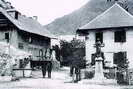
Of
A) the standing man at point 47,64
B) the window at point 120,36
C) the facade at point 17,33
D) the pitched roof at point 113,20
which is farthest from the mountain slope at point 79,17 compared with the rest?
the window at point 120,36

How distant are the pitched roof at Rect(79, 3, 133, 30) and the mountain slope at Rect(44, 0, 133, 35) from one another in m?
75.2

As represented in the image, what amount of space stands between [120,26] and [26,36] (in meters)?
15.5

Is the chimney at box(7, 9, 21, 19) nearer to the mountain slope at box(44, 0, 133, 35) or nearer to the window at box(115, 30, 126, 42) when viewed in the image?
the window at box(115, 30, 126, 42)

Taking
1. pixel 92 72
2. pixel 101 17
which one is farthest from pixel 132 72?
pixel 101 17

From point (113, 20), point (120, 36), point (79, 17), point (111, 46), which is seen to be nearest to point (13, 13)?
point (113, 20)

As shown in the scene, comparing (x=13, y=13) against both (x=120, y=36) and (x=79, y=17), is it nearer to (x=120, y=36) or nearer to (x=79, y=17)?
(x=120, y=36)

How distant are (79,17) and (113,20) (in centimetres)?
10082

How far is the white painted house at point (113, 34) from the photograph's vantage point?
3136 cm

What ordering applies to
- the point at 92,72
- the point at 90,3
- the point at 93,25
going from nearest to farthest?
the point at 92,72 < the point at 93,25 < the point at 90,3

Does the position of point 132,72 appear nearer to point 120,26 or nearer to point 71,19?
point 120,26

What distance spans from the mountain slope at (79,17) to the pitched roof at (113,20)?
7519 centimetres

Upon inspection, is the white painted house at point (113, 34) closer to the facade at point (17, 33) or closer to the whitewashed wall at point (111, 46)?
the whitewashed wall at point (111, 46)

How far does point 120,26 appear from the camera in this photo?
103 feet

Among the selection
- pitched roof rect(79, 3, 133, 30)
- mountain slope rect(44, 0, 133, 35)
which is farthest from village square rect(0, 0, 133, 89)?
mountain slope rect(44, 0, 133, 35)
